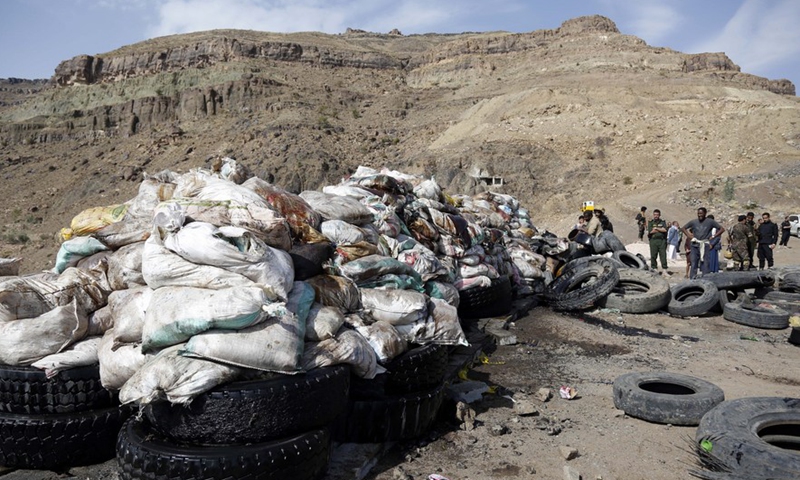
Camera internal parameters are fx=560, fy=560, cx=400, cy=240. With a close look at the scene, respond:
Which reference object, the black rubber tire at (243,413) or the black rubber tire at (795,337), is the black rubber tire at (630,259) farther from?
the black rubber tire at (243,413)

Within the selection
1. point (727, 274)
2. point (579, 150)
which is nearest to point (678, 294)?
point (727, 274)

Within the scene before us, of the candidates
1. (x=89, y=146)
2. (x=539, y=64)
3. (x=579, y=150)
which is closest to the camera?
(x=579, y=150)

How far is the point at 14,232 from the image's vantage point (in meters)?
34.6

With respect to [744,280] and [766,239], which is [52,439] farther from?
[766,239]

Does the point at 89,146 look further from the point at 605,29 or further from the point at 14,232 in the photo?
the point at 605,29

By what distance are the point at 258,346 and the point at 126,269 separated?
4.39ft

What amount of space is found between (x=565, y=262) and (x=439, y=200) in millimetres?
3252

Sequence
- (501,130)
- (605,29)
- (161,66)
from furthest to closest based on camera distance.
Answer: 1. (605,29)
2. (161,66)
3. (501,130)

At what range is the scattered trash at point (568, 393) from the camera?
432cm

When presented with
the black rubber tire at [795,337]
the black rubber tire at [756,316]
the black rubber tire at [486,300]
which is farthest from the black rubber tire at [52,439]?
the black rubber tire at [756,316]

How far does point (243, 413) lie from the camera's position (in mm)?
2551

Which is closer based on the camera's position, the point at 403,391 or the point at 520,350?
Answer: the point at 403,391

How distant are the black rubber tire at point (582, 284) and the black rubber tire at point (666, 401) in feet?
11.1

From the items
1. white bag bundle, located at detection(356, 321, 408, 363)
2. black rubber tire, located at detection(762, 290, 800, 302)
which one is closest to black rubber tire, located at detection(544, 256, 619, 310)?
black rubber tire, located at detection(762, 290, 800, 302)
